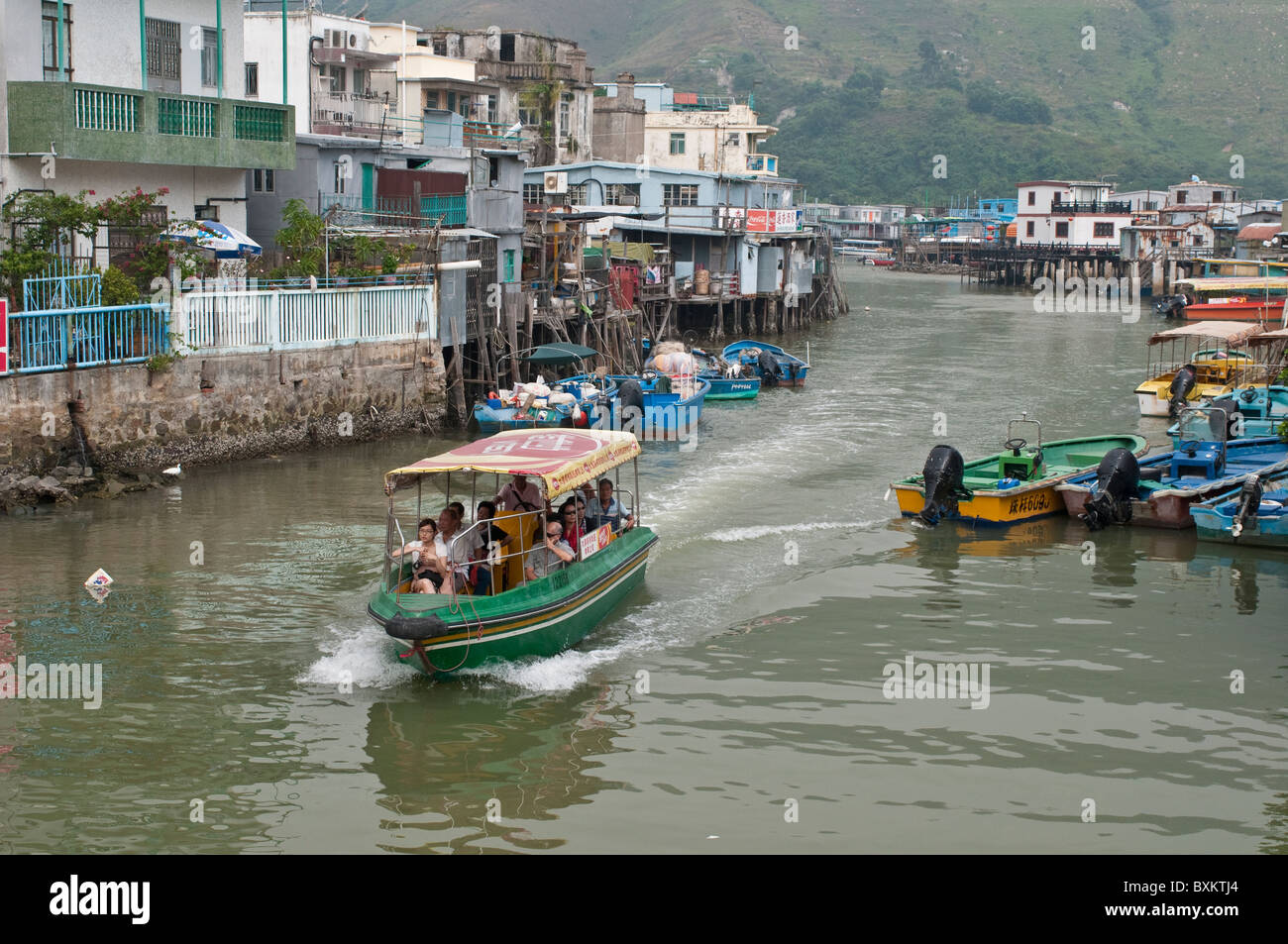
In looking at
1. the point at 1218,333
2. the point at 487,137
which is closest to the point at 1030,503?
the point at 1218,333

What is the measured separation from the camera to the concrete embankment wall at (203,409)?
24.7 m

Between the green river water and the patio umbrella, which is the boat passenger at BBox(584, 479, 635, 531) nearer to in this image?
the green river water

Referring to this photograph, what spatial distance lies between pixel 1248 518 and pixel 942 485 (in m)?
4.96

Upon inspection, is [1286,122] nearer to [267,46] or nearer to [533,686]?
[267,46]

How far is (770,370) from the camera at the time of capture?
151ft

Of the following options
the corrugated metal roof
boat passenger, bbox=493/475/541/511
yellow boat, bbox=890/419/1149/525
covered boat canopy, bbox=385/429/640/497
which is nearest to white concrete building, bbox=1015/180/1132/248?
the corrugated metal roof

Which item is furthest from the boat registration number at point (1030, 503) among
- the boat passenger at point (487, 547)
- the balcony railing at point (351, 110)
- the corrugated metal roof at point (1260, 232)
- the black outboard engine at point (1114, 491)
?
the corrugated metal roof at point (1260, 232)

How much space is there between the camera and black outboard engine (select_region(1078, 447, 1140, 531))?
25125 millimetres

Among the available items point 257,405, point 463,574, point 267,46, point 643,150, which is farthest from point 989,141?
point 463,574

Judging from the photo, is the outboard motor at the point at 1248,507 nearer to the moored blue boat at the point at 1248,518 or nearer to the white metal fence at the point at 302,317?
the moored blue boat at the point at 1248,518

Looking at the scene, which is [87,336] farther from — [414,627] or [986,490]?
[986,490]

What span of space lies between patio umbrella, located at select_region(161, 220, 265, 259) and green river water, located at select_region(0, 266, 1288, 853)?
195 inches

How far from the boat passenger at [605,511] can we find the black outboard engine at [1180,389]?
22480 mm

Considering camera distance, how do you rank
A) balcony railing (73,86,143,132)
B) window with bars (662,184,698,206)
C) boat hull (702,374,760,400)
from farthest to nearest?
window with bars (662,184,698,206)
boat hull (702,374,760,400)
balcony railing (73,86,143,132)
